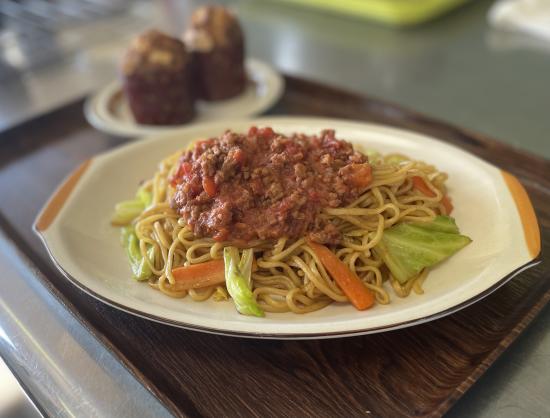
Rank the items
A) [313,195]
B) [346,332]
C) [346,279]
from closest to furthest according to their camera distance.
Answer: [346,332] < [346,279] < [313,195]

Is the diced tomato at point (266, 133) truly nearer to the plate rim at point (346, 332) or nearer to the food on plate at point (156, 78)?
the plate rim at point (346, 332)

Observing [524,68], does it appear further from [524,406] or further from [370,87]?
[524,406]

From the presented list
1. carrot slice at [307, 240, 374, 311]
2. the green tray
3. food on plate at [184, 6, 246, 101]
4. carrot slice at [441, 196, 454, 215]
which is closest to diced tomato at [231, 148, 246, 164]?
carrot slice at [307, 240, 374, 311]

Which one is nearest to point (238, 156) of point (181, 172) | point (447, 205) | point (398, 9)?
point (181, 172)

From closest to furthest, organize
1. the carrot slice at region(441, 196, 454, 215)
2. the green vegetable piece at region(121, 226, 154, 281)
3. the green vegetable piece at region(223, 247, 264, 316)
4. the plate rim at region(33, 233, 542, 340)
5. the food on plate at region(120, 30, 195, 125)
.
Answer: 1. the plate rim at region(33, 233, 542, 340)
2. the green vegetable piece at region(223, 247, 264, 316)
3. the green vegetable piece at region(121, 226, 154, 281)
4. the carrot slice at region(441, 196, 454, 215)
5. the food on plate at region(120, 30, 195, 125)

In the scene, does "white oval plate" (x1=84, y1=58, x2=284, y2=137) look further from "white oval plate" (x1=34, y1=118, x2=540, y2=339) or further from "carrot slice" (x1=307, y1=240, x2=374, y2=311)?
"carrot slice" (x1=307, y1=240, x2=374, y2=311)

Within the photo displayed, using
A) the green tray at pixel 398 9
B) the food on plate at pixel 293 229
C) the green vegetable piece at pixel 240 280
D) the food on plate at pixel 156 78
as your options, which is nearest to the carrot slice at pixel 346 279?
the food on plate at pixel 293 229

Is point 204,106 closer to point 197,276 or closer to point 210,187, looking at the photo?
point 210,187
